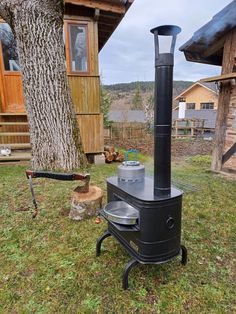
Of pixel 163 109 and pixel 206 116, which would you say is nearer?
pixel 163 109

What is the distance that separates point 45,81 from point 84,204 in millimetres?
2275

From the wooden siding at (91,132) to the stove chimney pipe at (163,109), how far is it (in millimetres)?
4302

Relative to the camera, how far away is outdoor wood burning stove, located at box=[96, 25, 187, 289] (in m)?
1.43

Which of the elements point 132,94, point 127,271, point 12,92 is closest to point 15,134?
point 12,92

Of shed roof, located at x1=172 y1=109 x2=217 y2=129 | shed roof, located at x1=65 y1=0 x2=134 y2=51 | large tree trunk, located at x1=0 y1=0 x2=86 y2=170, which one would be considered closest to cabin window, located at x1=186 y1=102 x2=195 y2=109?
shed roof, located at x1=172 y1=109 x2=217 y2=129

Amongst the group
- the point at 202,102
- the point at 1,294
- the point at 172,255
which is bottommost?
the point at 1,294

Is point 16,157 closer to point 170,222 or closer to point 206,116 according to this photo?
point 170,222

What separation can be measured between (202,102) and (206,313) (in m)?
22.2

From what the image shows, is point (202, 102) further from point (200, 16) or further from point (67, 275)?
point (67, 275)

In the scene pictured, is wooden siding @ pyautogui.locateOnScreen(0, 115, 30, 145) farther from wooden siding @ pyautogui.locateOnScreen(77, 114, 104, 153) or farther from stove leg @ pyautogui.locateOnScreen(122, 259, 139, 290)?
stove leg @ pyautogui.locateOnScreen(122, 259, 139, 290)

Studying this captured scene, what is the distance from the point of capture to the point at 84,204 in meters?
2.49

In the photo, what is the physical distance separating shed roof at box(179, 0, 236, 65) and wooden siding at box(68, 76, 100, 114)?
89.0 inches

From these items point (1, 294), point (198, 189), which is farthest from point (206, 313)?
point (198, 189)

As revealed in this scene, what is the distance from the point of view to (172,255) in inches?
62.4
